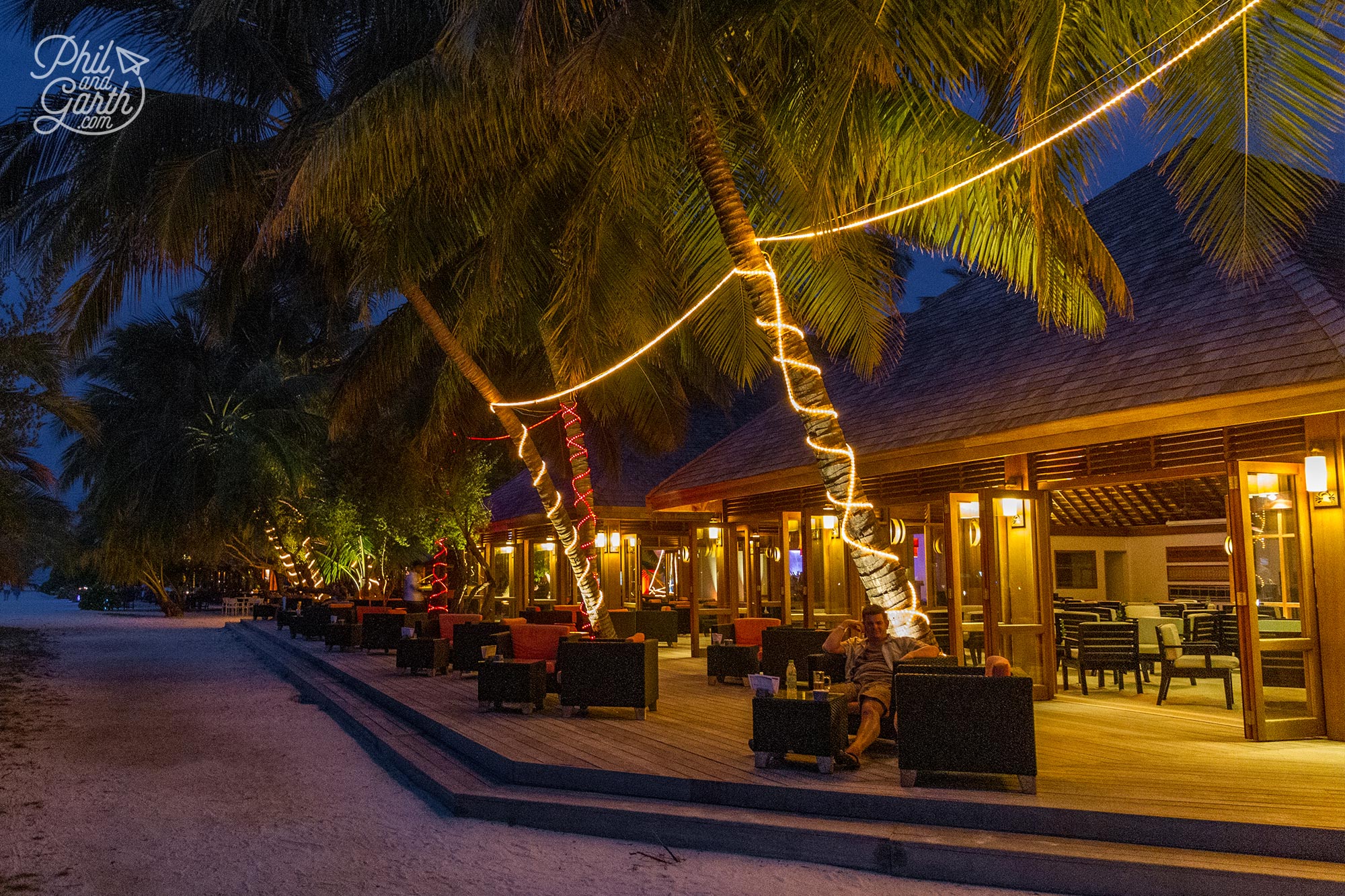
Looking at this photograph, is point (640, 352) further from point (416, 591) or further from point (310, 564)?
point (310, 564)

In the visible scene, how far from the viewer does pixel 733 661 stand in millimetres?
11688

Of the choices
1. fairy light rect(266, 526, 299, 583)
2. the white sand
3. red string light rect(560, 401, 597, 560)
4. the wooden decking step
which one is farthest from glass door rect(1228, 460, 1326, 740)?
fairy light rect(266, 526, 299, 583)

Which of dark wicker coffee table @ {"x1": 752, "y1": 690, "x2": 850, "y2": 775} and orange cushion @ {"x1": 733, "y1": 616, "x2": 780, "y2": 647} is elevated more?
orange cushion @ {"x1": 733, "y1": 616, "x2": 780, "y2": 647}

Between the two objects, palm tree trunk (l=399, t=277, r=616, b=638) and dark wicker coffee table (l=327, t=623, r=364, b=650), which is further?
dark wicker coffee table (l=327, t=623, r=364, b=650)

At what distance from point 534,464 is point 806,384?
249 inches

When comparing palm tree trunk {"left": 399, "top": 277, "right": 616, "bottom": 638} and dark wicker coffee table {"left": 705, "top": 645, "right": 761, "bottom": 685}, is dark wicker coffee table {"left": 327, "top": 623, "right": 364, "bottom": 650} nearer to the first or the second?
palm tree trunk {"left": 399, "top": 277, "right": 616, "bottom": 638}

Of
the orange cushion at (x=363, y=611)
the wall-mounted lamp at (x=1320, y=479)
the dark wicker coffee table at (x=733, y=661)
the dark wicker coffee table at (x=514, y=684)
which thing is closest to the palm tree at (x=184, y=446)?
the orange cushion at (x=363, y=611)

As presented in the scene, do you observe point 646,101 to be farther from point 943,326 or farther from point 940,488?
point 943,326

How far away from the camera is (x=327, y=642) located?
18.5m

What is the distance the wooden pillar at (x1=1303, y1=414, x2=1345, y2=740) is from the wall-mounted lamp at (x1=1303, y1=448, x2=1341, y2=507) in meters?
0.02

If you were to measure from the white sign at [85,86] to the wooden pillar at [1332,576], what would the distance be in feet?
42.6

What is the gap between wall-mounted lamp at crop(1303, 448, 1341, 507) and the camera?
746cm

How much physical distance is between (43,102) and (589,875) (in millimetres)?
12706

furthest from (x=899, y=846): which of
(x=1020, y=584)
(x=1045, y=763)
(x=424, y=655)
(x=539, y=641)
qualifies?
(x=424, y=655)
